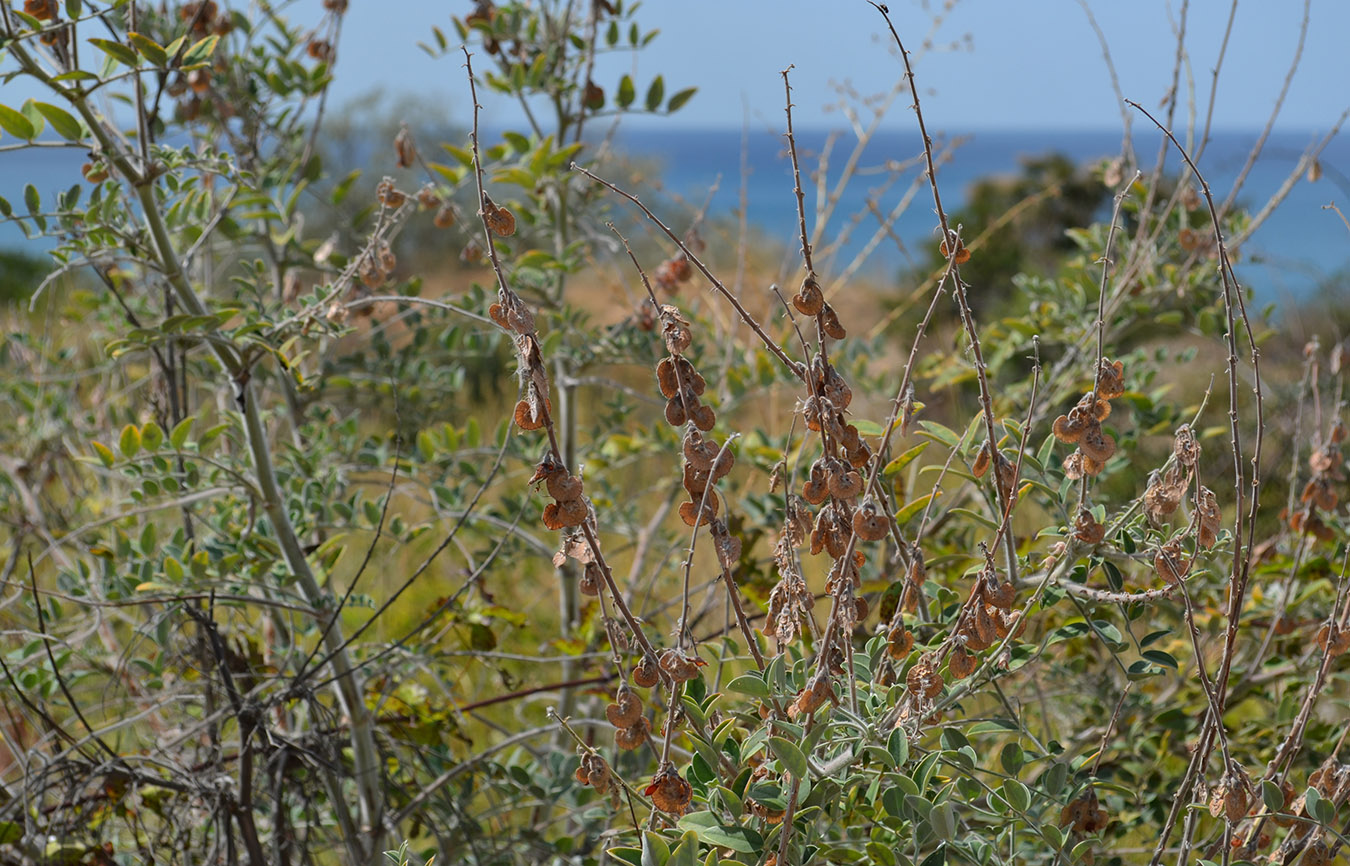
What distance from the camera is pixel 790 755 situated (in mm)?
775

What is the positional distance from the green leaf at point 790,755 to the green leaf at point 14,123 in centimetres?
109

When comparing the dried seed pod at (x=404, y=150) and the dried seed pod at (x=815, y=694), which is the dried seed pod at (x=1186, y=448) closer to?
the dried seed pod at (x=815, y=694)

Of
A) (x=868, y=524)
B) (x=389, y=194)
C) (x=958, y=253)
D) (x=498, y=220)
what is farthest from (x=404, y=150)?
(x=868, y=524)

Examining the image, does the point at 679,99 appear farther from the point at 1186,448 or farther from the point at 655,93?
the point at 1186,448

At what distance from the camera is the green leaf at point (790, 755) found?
2.52 ft

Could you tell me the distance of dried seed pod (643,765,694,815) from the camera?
0.83 metres

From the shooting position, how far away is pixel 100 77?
119cm

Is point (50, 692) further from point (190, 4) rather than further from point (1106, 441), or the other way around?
point (1106, 441)

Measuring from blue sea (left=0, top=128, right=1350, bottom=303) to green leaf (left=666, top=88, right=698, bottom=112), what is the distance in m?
0.17

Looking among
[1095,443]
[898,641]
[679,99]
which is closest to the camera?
[1095,443]

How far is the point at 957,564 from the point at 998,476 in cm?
79

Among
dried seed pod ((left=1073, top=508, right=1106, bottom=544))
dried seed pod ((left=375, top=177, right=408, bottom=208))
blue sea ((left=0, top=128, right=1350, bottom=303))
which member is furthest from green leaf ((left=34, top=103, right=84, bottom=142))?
dried seed pod ((left=1073, top=508, right=1106, bottom=544))

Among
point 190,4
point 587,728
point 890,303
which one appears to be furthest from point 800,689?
point 890,303

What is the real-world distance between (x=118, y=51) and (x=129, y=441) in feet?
1.56
